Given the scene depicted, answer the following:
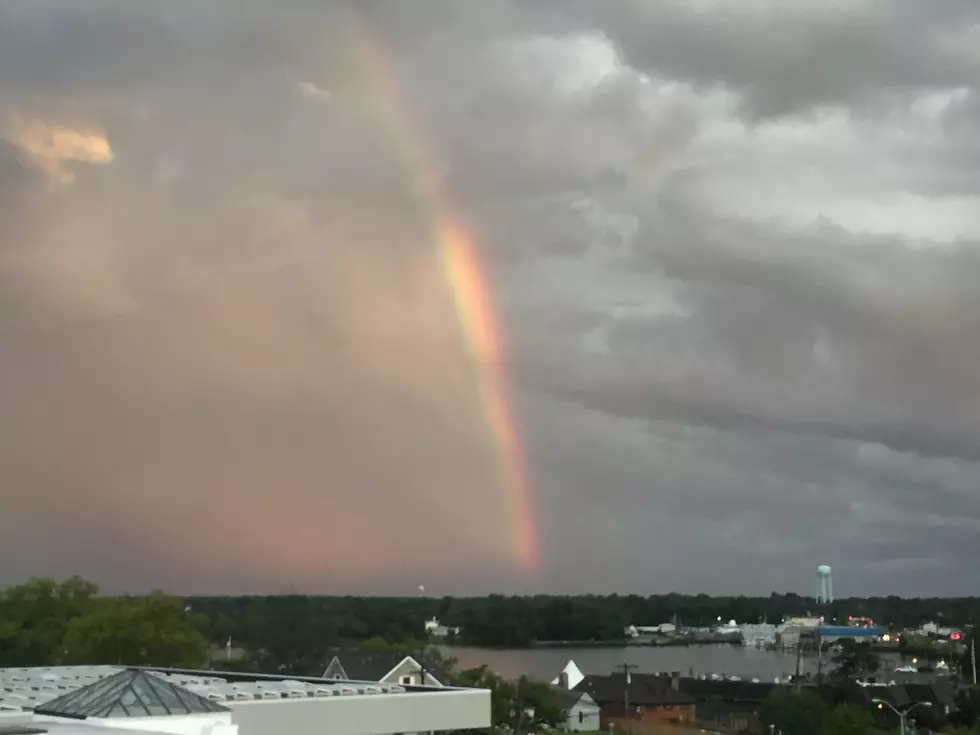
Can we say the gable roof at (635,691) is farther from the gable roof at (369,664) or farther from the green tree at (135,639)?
the green tree at (135,639)

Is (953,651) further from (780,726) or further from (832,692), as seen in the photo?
(780,726)

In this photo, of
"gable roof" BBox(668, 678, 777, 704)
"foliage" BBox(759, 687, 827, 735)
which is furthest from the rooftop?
"gable roof" BBox(668, 678, 777, 704)

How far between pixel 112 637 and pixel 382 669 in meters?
16.3

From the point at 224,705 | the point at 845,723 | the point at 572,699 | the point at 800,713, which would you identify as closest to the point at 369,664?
the point at 572,699

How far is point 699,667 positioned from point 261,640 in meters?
78.7

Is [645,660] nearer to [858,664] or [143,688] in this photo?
[858,664]

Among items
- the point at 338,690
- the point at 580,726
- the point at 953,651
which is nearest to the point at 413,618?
the point at 580,726

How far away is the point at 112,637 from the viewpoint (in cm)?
5284

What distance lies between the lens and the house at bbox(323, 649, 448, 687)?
199ft

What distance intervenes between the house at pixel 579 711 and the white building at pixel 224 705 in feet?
170

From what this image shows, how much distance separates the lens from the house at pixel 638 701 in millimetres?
85188

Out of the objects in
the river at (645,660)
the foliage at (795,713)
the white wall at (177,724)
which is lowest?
the river at (645,660)

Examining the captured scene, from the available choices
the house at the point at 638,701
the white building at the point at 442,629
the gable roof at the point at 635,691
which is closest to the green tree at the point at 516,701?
the house at the point at 638,701

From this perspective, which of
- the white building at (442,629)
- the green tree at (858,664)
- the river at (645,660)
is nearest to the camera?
the green tree at (858,664)
